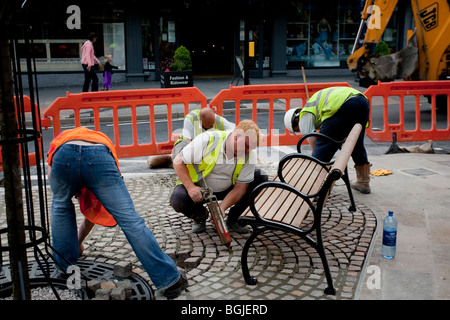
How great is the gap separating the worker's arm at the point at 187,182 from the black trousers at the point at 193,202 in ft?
0.52

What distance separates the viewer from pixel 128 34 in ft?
66.9

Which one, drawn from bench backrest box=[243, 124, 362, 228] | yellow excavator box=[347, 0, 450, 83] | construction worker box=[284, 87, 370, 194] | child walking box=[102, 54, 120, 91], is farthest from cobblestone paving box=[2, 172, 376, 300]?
child walking box=[102, 54, 120, 91]

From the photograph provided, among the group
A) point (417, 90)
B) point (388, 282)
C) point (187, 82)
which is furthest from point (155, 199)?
point (187, 82)

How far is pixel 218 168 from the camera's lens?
457cm

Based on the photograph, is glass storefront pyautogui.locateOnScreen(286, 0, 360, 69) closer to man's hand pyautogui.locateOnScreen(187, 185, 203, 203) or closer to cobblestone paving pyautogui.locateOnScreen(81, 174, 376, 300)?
cobblestone paving pyautogui.locateOnScreen(81, 174, 376, 300)

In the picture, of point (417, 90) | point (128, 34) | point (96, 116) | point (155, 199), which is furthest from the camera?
point (128, 34)

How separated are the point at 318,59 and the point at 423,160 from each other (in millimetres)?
16008

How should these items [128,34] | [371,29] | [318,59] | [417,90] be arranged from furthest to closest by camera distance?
[318,59]
[128,34]
[371,29]
[417,90]

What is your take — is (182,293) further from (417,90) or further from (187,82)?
(187,82)

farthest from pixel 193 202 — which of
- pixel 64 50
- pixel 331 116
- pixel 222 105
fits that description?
pixel 64 50

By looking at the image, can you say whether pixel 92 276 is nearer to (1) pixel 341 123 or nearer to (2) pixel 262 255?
(2) pixel 262 255

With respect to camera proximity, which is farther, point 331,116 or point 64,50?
point 64,50

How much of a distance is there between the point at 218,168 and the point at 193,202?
0.38 m

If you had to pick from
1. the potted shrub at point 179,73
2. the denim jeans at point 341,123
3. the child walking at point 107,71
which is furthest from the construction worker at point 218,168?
the child walking at point 107,71
